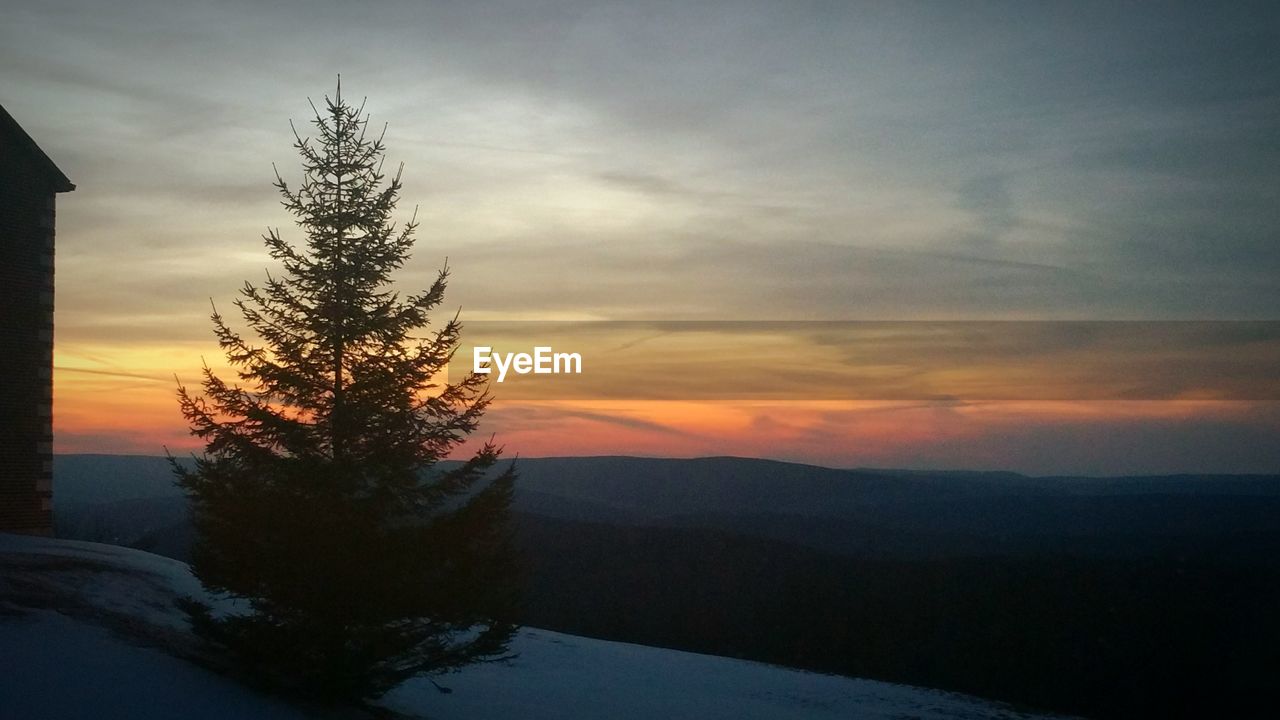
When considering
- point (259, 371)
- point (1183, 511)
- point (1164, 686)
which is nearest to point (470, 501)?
point (259, 371)

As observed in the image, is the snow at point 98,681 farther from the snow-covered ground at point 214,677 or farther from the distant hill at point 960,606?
the distant hill at point 960,606

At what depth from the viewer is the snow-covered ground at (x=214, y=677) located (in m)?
11.3

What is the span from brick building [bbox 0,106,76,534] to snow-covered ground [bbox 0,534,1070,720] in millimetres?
2631

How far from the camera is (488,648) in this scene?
A: 46.9 feet

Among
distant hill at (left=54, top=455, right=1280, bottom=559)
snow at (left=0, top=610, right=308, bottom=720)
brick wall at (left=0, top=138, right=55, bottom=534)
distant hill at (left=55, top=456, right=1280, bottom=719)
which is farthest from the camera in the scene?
distant hill at (left=54, top=455, right=1280, bottom=559)

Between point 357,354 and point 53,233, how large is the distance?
40.9 feet

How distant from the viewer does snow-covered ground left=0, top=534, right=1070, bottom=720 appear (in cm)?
1134

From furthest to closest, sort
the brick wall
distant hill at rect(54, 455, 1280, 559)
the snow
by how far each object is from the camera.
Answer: distant hill at rect(54, 455, 1280, 559) < the brick wall < the snow

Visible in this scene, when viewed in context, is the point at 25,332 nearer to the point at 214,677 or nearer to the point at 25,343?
the point at 25,343

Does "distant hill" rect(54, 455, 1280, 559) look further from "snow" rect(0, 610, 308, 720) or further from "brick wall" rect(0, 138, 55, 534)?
"snow" rect(0, 610, 308, 720)

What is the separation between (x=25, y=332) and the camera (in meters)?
21.5

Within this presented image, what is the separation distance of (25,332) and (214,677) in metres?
12.7

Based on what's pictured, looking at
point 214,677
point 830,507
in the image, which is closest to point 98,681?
point 214,677

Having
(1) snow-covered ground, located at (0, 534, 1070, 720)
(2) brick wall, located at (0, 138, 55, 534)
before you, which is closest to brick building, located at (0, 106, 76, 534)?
(2) brick wall, located at (0, 138, 55, 534)
